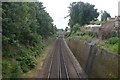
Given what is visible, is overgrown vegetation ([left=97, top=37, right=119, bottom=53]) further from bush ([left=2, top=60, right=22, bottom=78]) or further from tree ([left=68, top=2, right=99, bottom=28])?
tree ([left=68, top=2, right=99, bottom=28])

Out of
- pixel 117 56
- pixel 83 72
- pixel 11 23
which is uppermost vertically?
pixel 11 23

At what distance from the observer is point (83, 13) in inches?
4097

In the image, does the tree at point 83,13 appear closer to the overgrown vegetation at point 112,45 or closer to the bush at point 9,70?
the overgrown vegetation at point 112,45

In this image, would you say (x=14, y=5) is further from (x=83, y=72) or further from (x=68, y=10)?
(x=68, y=10)

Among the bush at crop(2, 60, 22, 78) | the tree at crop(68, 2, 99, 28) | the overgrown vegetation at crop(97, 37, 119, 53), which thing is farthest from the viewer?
the tree at crop(68, 2, 99, 28)

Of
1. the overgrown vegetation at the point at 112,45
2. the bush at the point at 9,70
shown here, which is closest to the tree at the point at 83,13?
the overgrown vegetation at the point at 112,45

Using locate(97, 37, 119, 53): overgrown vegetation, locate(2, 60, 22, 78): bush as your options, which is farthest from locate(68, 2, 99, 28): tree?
locate(2, 60, 22, 78): bush

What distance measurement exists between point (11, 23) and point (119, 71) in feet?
40.3

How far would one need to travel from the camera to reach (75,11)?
353ft

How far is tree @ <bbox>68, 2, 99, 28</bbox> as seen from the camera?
104m

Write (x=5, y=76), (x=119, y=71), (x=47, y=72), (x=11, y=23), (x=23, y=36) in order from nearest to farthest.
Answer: (x=119, y=71)
(x=5, y=76)
(x=11, y=23)
(x=47, y=72)
(x=23, y=36)

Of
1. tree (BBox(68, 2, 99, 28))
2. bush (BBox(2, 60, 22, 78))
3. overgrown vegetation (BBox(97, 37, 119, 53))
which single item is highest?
tree (BBox(68, 2, 99, 28))

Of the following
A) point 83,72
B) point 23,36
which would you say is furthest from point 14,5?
point 23,36

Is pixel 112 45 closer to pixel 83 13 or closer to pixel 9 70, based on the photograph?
pixel 9 70
